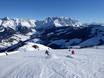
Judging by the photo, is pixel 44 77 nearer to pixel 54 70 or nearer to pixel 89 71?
pixel 54 70

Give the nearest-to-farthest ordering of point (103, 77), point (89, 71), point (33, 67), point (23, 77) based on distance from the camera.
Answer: point (103, 77), point (23, 77), point (89, 71), point (33, 67)

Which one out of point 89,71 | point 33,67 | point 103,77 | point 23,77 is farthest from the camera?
point 33,67

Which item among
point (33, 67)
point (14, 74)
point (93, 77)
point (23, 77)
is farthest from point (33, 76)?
point (93, 77)

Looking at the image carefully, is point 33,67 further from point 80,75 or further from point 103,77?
point 103,77

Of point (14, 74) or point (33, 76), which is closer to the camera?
point (33, 76)

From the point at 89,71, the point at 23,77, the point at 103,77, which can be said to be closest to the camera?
the point at 103,77

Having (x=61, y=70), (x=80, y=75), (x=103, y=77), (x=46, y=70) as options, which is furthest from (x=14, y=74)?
(x=103, y=77)

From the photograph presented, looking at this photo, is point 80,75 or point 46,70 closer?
point 80,75

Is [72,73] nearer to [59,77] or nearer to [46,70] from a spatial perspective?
[59,77]
